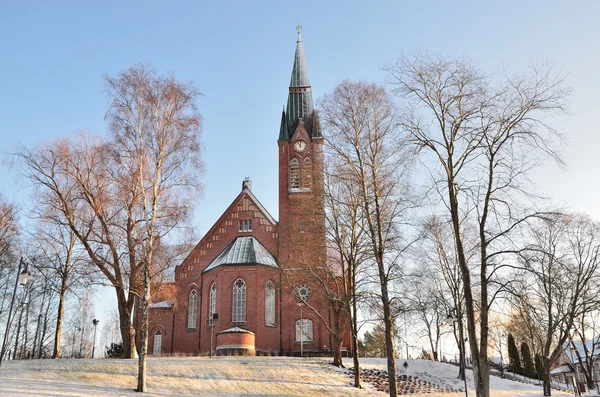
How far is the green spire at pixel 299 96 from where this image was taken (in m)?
44.4

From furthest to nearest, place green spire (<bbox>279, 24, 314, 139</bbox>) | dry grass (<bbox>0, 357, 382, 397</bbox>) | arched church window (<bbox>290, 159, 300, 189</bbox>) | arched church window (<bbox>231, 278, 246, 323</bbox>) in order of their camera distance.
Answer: green spire (<bbox>279, 24, 314, 139</bbox>) < arched church window (<bbox>290, 159, 300, 189</bbox>) < arched church window (<bbox>231, 278, 246, 323</bbox>) < dry grass (<bbox>0, 357, 382, 397</bbox>)

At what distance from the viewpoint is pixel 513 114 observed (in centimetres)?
1464

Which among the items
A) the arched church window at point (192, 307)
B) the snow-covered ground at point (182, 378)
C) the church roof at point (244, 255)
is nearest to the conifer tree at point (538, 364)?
the snow-covered ground at point (182, 378)

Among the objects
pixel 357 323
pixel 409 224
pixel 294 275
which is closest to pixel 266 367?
pixel 357 323

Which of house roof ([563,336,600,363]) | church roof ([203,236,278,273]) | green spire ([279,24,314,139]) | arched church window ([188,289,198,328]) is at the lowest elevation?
house roof ([563,336,600,363])

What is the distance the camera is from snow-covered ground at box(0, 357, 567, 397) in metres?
18.6

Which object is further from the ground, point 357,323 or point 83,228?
point 83,228

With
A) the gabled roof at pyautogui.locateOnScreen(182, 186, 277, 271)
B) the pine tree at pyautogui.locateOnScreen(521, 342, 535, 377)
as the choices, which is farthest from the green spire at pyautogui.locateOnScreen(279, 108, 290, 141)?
the pine tree at pyautogui.locateOnScreen(521, 342, 535, 377)

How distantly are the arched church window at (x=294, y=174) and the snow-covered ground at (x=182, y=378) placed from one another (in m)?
16.9

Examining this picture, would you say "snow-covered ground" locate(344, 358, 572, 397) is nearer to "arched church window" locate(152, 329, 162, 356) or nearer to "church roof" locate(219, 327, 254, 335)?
"church roof" locate(219, 327, 254, 335)

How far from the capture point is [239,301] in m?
37.3

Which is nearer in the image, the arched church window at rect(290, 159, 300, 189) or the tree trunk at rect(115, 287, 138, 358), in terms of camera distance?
the tree trunk at rect(115, 287, 138, 358)

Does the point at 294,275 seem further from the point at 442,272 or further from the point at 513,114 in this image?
the point at 513,114

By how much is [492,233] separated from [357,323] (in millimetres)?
11003
